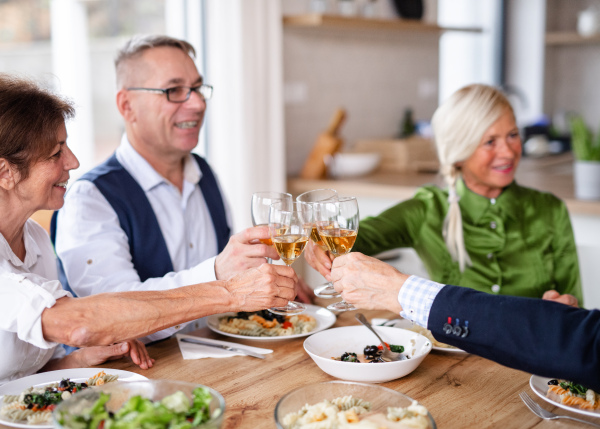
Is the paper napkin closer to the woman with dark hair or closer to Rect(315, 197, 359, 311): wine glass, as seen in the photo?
the woman with dark hair

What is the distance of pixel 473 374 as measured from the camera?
1.54 meters

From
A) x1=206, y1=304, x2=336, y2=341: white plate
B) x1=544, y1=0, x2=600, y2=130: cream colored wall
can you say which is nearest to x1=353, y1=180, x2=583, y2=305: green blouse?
x1=206, y1=304, x2=336, y2=341: white plate

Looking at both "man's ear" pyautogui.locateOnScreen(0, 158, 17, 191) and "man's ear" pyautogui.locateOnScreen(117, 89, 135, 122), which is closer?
"man's ear" pyautogui.locateOnScreen(0, 158, 17, 191)

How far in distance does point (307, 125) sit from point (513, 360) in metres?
3.42

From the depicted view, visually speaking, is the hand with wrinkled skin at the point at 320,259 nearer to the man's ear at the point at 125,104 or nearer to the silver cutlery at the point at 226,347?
the silver cutlery at the point at 226,347

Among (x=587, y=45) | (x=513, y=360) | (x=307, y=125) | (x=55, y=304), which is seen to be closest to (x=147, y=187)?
(x=55, y=304)

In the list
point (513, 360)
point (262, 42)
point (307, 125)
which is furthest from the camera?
point (307, 125)

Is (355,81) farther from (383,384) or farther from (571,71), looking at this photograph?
(383,384)

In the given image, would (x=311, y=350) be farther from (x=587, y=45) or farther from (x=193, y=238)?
(x=587, y=45)

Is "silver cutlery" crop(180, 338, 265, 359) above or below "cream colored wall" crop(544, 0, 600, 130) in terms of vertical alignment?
below

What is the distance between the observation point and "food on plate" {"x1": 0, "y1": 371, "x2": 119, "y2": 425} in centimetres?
125

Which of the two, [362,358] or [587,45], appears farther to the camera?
[587,45]

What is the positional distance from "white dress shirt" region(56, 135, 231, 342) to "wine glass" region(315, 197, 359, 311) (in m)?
0.42

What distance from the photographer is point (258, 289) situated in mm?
1630
